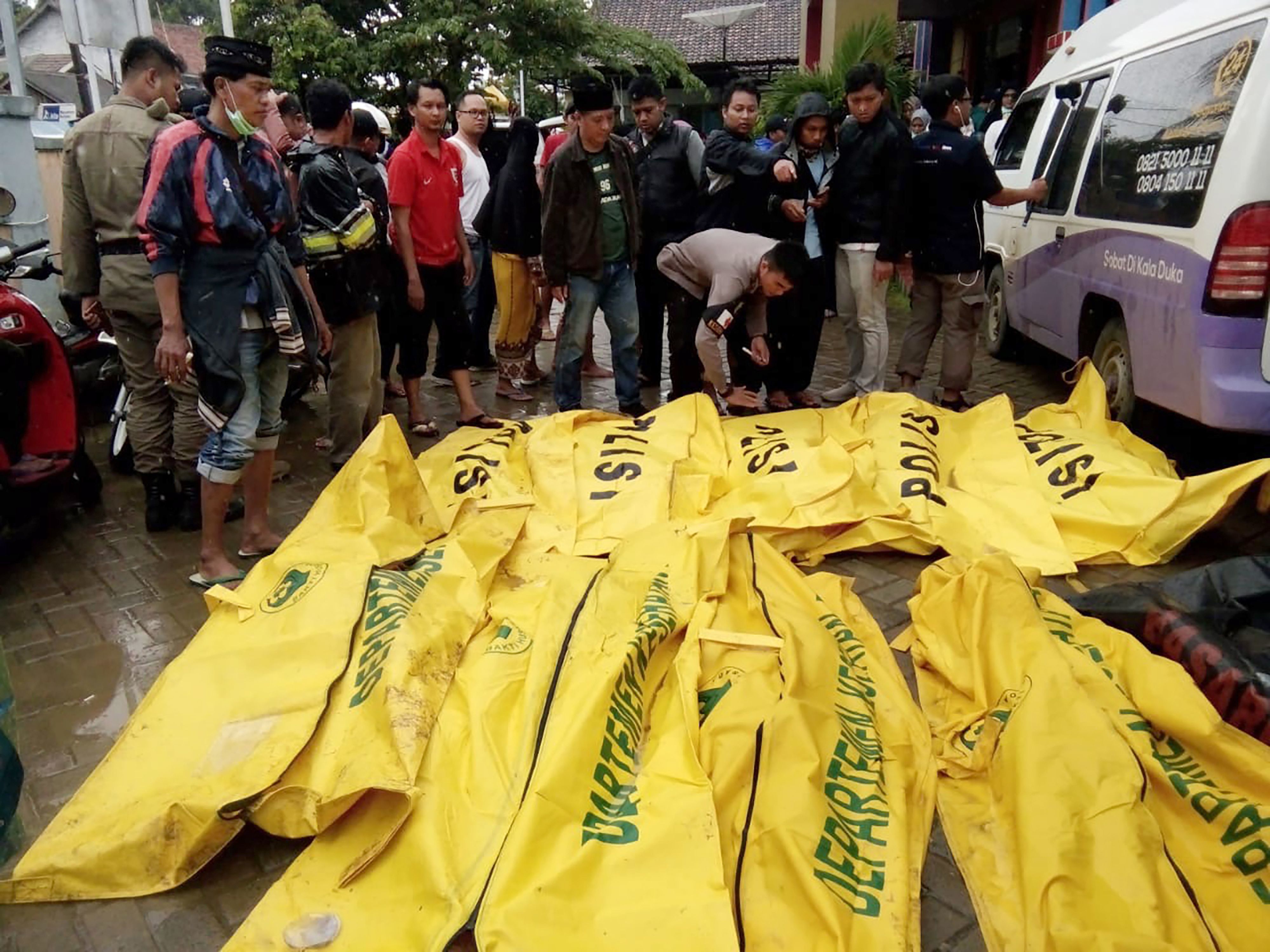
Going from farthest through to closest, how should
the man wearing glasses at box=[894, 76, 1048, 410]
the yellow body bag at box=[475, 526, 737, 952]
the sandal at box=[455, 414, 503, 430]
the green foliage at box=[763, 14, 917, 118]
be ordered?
the green foliage at box=[763, 14, 917, 118]
the man wearing glasses at box=[894, 76, 1048, 410]
the sandal at box=[455, 414, 503, 430]
the yellow body bag at box=[475, 526, 737, 952]

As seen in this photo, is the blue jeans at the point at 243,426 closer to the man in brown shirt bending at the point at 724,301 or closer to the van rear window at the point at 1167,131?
the man in brown shirt bending at the point at 724,301

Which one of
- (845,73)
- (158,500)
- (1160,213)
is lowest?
(158,500)

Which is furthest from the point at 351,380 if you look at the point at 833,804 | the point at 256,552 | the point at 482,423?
the point at 833,804

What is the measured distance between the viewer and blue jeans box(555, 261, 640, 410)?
5.44m

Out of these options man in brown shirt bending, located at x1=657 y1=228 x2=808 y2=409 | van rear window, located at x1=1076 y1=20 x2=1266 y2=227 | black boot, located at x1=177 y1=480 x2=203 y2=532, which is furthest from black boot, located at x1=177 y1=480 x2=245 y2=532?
van rear window, located at x1=1076 y1=20 x2=1266 y2=227

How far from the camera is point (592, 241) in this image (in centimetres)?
523

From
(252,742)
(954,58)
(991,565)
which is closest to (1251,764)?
(991,565)

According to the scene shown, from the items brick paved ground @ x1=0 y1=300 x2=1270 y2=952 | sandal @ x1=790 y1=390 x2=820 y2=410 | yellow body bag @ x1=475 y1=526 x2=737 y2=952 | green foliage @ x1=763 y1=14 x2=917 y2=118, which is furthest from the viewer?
green foliage @ x1=763 y1=14 x2=917 y2=118

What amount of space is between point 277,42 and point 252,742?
20.3 m

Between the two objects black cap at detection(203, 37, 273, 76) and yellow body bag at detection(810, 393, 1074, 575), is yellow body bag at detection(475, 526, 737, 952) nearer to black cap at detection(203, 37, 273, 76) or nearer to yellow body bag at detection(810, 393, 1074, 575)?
yellow body bag at detection(810, 393, 1074, 575)

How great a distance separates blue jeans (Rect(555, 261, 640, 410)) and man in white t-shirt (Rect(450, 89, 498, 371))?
1.07m

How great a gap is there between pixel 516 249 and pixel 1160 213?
351 centimetres

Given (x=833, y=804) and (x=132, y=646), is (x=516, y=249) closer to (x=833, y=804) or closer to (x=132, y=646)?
(x=132, y=646)

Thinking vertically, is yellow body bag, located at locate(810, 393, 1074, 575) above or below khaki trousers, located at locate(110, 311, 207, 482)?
below
